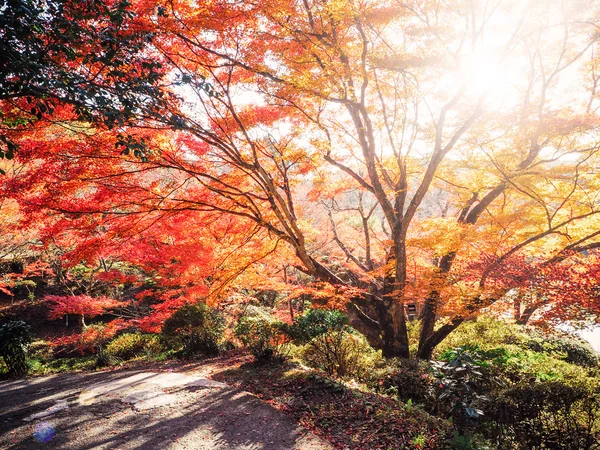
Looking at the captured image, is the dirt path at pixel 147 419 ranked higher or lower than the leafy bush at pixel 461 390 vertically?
lower

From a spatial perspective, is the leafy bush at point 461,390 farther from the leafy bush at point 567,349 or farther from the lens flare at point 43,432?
the leafy bush at point 567,349

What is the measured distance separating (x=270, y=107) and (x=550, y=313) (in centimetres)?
654

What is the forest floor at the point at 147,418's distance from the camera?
4.00 m

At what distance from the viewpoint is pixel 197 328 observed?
9898 mm

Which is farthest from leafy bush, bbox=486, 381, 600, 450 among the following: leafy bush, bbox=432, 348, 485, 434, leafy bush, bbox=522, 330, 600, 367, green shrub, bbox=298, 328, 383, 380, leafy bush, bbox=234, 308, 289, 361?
leafy bush, bbox=522, 330, 600, 367

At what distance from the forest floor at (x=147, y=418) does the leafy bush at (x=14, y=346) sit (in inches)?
120

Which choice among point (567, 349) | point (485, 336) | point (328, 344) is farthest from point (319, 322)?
point (567, 349)

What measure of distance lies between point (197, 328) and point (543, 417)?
8575 mm

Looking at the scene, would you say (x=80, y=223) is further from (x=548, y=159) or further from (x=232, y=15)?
(x=548, y=159)

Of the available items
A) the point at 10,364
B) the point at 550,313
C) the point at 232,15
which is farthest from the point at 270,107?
the point at 10,364

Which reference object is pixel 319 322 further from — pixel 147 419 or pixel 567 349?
pixel 567 349

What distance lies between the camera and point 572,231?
6.64 meters

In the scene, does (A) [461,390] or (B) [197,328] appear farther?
(B) [197,328]

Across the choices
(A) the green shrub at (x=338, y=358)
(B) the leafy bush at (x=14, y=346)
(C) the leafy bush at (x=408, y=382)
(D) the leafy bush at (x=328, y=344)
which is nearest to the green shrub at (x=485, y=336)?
(A) the green shrub at (x=338, y=358)
